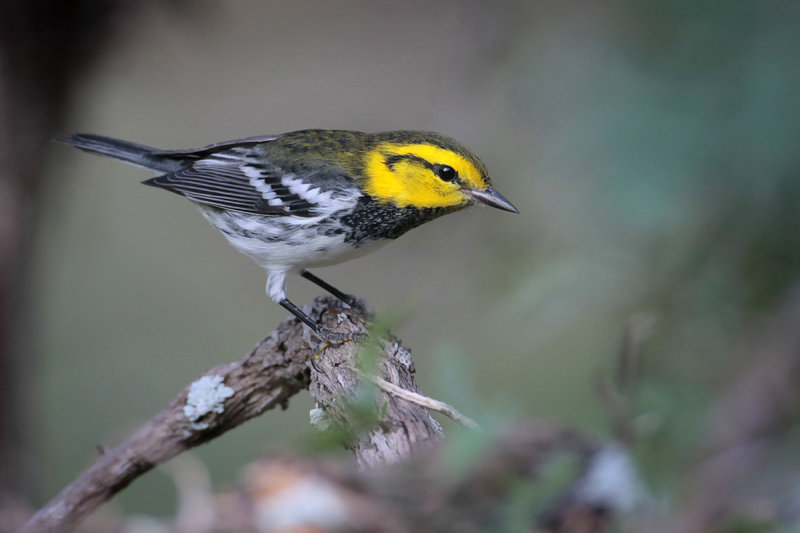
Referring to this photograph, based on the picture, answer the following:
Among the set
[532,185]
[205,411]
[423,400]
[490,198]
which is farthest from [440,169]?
[423,400]

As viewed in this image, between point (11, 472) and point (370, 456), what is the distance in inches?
145

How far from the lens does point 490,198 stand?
2971mm

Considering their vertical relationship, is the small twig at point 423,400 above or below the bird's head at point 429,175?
below

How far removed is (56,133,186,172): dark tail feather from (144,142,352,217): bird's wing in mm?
91

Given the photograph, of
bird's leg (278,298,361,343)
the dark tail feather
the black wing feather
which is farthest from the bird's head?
the dark tail feather

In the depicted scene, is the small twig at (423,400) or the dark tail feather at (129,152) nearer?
the small twig at (423,400)

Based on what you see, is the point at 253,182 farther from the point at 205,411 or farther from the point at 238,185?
the point at 205,411

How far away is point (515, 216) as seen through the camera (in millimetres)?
2643

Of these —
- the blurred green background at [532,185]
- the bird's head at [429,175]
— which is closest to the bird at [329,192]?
the bird's head at [429,175]

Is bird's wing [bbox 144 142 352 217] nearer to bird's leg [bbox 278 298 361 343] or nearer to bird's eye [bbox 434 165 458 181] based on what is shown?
bird's eye [bbox 434 165 458 181]

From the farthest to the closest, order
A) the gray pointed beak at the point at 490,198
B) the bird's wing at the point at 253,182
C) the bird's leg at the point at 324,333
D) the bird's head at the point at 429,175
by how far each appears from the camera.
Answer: the bird's wing at the point at 253,182
the bird's head at the point at 429,175
the gray pointed beak at the point at 490,198
the bird's leg at the point at 324,333

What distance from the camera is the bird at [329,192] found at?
10.0 feet

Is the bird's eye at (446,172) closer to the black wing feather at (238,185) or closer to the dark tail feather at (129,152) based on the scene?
the black wing feather at (238,185)

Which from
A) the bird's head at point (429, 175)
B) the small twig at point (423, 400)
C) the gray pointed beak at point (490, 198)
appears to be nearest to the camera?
the small twig at point (423, 400)
